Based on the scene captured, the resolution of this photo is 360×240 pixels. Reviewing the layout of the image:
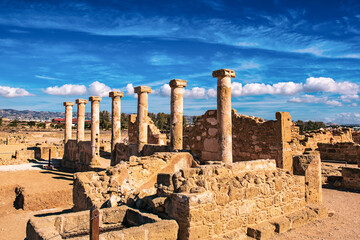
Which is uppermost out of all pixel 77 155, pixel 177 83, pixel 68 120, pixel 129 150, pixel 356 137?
pixel 177 83

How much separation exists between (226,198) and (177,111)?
18.9 feet

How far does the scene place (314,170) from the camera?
8.38 meters

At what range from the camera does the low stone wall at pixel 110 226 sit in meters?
4.19

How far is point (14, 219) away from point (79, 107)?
1079 centimetres

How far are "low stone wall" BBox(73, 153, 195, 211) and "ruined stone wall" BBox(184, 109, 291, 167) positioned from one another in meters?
2.86

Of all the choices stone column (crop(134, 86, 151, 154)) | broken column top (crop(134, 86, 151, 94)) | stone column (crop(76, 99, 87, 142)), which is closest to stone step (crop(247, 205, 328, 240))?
stone column (crop(134, 86, 151, 154))

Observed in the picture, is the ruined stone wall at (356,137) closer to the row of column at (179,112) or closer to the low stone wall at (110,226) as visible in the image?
the row of column at (179,112)

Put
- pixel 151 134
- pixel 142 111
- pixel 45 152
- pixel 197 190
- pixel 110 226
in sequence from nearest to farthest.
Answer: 1. pixel 197 190
2. pixel 110 226
3. pixel 142 111
4. pixel 151 134
5. pixel 45 152

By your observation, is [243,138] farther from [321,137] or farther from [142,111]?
[321,137]

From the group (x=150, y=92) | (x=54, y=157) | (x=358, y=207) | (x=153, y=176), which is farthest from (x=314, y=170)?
(x=54, y=157)

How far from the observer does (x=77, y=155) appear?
63.8 ft

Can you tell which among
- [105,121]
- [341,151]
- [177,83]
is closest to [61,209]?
[177,83]

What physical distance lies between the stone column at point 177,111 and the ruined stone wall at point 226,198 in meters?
4.26

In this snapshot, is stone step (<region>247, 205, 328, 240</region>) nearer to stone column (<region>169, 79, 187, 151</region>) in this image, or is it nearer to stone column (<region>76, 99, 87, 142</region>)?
stone column (<region>169, 79, 187, 151</region>)
